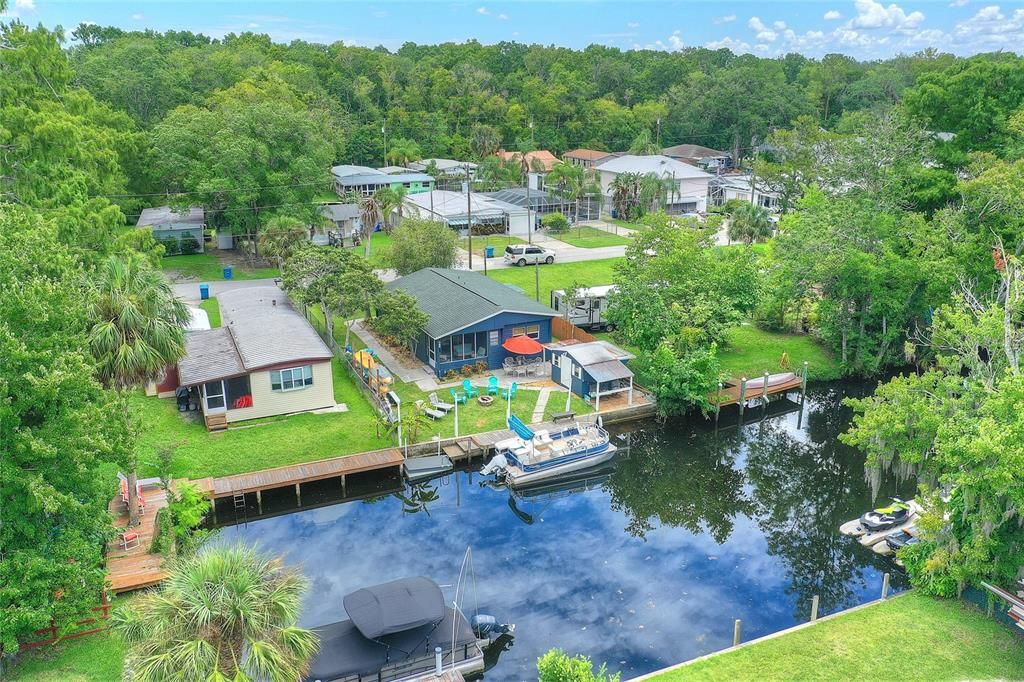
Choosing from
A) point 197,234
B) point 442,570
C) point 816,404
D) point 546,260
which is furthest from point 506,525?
point 197,234

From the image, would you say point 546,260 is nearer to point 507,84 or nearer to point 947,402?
point 947,402

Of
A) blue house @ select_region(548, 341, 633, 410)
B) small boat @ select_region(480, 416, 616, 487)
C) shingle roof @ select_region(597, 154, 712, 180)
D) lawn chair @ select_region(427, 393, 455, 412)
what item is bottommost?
small boat @ select_region(480, 416, 616, 487)

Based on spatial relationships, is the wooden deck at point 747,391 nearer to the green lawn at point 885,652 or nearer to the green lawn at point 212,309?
the green lawn at point 885,652

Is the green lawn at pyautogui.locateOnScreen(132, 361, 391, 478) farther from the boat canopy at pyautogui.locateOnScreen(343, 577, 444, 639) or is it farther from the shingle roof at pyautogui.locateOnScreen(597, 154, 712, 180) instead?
the shingle roof at pyautogui.locateOnScreen(597, 154, 712, 180)

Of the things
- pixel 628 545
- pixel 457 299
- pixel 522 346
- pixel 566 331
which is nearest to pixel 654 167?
pixel 566 331

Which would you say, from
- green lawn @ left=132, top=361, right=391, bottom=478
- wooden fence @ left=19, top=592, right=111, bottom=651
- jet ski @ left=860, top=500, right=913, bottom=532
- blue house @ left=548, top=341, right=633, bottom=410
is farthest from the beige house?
jet ski @ left=860, top=500, right=913, bottom=532

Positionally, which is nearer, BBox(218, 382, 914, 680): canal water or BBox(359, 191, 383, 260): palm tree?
BBox(218, 382, 914, 680): canal water

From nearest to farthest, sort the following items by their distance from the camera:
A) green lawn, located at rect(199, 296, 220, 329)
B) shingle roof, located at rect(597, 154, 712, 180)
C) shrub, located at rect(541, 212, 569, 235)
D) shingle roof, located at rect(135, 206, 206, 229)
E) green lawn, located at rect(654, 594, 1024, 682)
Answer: green lawn, located at rect(654, 594, 1024, 682), green lawn, located at rect(199, 296, 220, 329), shingle roof, located at rect(135, 206, 206, 229), shrub, located at rect(541, 212, 569, 235), shingle roof, located at rect(597, 154, 712, 180)
